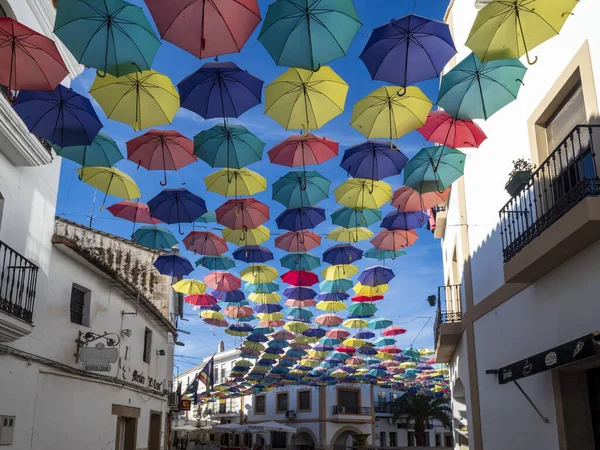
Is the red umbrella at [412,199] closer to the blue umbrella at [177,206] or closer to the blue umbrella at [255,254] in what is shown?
the blue umbrella at [177,206]

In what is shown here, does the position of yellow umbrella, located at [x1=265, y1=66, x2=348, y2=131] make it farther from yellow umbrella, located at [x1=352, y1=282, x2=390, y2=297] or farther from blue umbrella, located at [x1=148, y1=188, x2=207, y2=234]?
yellow umbrella, located at [x1=352, y1=282, x2=390, y2=297]

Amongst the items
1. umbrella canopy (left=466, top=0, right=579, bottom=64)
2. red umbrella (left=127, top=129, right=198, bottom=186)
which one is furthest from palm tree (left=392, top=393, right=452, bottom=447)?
umbrella canopy (left=466, top=0, right=579, bottom=64)

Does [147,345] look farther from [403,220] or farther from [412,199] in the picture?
[412,199]

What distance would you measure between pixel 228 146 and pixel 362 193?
327cm

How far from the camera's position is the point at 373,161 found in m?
11.3

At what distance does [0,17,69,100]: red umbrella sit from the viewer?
7.88 meters

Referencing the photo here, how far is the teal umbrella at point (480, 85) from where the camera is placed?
8742 millimetres

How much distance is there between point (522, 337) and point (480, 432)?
3.58 metres

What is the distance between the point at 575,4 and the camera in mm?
7125

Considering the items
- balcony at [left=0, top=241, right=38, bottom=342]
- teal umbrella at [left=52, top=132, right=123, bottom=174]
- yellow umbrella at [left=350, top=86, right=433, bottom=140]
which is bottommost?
balcony at [left=0, top=241, right=38, bottom=342]

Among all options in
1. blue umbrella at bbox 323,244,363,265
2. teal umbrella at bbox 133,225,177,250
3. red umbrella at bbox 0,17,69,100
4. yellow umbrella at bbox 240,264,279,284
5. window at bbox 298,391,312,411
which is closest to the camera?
red umbrella at bbox 0,17,69,100

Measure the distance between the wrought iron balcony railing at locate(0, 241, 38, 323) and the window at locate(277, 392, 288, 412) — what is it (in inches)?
1653

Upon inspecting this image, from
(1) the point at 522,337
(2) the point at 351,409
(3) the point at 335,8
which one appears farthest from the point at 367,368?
(3) the point at 335,8

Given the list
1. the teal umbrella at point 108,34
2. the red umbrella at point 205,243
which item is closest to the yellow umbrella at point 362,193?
the red umbrella at point 205,243
